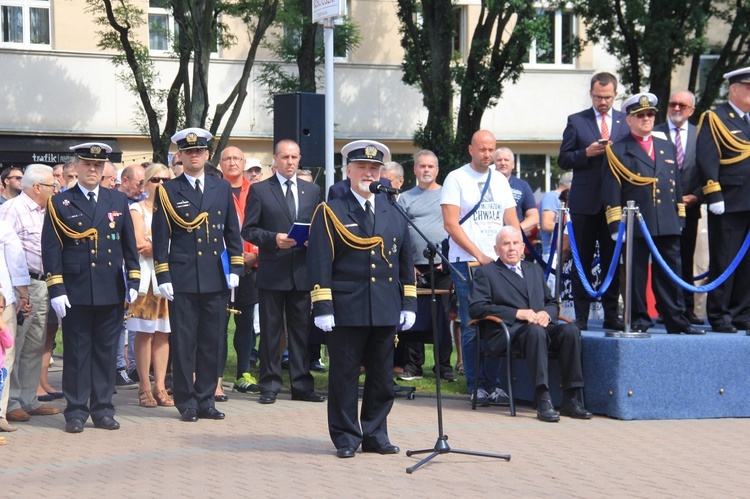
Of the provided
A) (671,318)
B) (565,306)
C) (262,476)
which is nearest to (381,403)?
(262,476)

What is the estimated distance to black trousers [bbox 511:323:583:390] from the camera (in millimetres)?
10484

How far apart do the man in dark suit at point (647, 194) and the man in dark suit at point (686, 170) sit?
1.51ft

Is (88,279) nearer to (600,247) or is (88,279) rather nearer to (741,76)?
(600,247)

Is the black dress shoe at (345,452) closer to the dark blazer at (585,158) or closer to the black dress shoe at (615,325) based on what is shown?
the black dress shoe at (615,325)

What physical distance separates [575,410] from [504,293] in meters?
1.18

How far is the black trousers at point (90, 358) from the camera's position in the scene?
10102 millimetres

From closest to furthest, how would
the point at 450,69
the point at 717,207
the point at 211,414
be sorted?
the point at 211,414 → the point at 717,207 → the point at 450,69

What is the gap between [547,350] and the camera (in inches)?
422

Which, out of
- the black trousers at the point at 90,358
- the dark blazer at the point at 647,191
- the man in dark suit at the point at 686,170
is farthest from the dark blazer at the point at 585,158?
the black trousers at the point at 90,358

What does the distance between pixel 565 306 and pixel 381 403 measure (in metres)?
4.74

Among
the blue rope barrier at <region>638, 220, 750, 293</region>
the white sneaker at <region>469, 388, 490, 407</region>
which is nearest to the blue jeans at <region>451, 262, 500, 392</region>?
the white sneaker at <region>469, 388, 490, 407</region>

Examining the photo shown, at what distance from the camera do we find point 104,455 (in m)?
8.95

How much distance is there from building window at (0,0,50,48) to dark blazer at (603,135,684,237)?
21.4 meters

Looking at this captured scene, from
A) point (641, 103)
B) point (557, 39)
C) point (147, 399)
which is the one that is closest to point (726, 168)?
point (641, 103)
